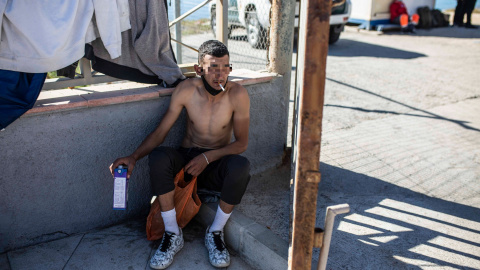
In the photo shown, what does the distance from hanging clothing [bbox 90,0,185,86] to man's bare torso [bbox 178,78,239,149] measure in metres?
0.32

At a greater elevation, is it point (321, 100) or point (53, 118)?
point (321, 100)

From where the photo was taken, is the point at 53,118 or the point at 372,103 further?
the point at 372,103

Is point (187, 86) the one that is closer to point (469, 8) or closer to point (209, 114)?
point (209, 114)

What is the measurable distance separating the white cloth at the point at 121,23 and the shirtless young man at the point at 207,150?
0.59 metres

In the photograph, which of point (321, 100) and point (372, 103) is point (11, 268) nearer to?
point (321, 100)

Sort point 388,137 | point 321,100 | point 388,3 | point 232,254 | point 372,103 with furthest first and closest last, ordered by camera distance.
Result: point 388,3
point 372,103
point 388,137
point 232,254
point 321,100

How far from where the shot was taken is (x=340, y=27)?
1232cm

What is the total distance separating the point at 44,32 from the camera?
2783 mm

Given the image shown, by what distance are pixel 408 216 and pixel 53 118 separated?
9.21 feet

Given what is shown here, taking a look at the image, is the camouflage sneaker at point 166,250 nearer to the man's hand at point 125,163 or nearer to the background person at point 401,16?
the man's hand at point 125,163

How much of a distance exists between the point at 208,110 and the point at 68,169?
1094 mm

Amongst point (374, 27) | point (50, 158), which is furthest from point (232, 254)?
point (374, 27)

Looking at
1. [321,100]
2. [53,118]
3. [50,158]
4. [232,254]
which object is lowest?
[232,254]

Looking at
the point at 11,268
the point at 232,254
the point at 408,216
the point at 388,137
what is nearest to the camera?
the point at 11,268
